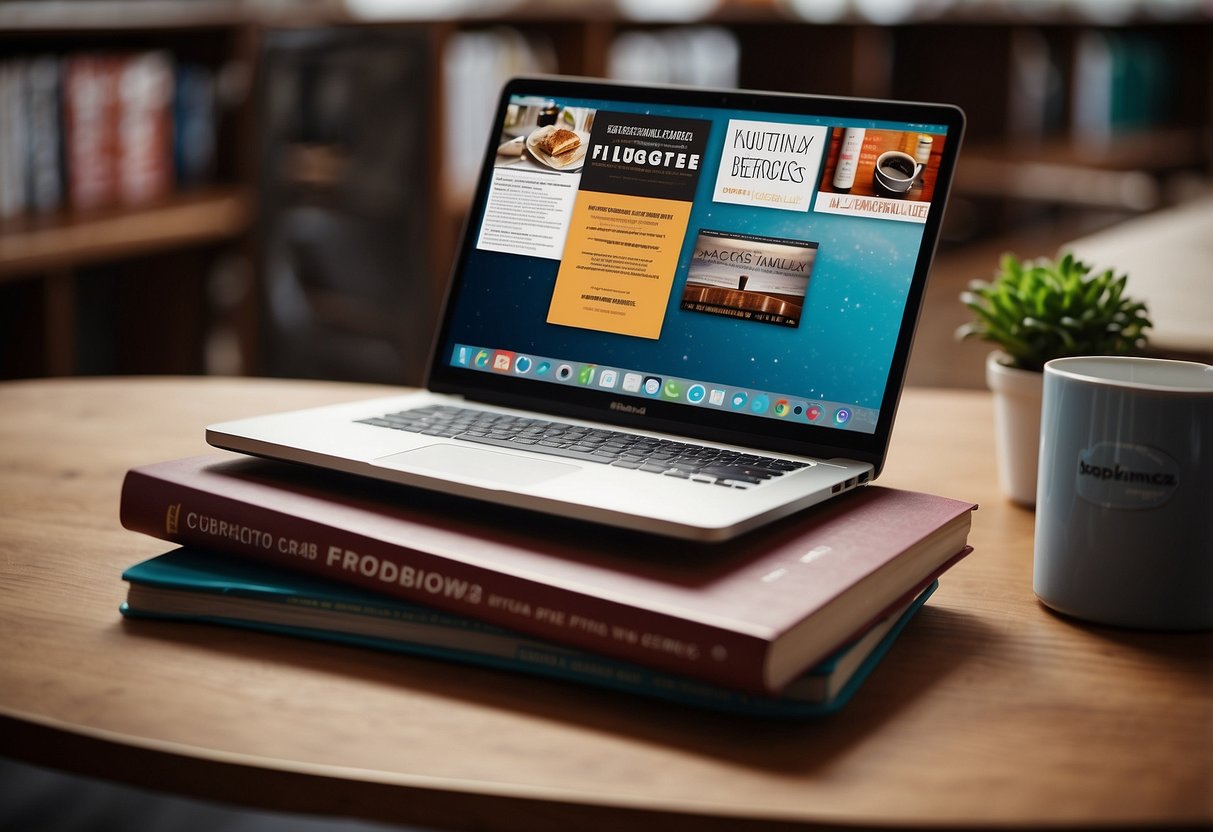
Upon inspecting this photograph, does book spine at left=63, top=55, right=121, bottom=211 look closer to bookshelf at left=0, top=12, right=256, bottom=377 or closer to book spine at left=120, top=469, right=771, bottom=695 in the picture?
bookshelf at left=0, top=12, right=256, bottom=377

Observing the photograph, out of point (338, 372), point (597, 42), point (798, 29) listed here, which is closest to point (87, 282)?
point (338, 372)

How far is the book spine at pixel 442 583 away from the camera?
20.9 inches

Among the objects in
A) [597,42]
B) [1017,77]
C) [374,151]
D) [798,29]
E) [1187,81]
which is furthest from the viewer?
[1187,81]

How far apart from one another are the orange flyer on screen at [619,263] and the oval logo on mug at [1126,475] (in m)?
0.29

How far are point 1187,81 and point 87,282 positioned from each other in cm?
458

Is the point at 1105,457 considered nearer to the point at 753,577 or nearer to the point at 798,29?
the point at 753,577

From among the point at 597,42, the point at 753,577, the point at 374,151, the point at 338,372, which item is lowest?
the point at 338,372

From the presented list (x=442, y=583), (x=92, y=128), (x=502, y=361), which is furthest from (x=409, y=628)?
(x=92, y=128)

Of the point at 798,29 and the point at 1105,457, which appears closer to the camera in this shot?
the point at 1105,457

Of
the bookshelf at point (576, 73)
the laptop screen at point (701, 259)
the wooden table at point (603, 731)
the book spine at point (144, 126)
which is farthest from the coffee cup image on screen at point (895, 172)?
the book spine at point (144, 126)

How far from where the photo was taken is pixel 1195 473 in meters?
0.62

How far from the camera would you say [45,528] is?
2.63 feet

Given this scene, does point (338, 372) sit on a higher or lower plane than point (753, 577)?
lower

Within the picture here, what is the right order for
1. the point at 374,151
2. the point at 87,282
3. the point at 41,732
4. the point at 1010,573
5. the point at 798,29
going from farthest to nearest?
the point at 798,29 < the point at 87,282 < the point at 374,151 < the point at 1010,573 < the point at 41,732
